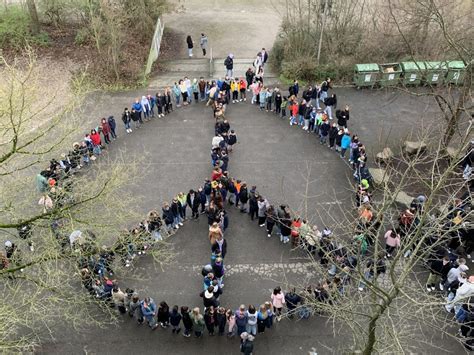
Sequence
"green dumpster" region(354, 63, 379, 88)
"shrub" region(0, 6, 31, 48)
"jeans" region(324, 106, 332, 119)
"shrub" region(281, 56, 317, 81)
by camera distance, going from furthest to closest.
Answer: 1. "shrub" region(0, 6, 31, 48)
2. "shrub" region(281, 56, 317, 81)
3. "green dumpster" region(354, 63, 379, 88)
4. "jeans" region(324, 106, 332, 119)

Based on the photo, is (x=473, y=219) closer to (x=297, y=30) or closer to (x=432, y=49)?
(x=432, y=49)

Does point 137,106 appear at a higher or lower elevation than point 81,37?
lower

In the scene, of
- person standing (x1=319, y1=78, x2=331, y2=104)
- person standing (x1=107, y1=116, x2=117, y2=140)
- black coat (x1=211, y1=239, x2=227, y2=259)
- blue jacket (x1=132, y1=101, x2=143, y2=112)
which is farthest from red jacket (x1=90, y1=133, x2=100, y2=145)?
person standing (x1=319, y1=78, x2=331, y2=104)

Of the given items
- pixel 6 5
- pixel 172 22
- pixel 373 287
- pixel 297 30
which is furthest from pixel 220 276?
pixel 6 5

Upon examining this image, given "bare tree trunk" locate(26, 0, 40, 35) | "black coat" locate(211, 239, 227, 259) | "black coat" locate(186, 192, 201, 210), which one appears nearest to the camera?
"black coat" locate(211, 239, 227, 259)

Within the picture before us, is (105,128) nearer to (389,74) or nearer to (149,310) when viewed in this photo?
(149,310)

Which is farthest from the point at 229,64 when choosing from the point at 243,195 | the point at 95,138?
the point at 243,195

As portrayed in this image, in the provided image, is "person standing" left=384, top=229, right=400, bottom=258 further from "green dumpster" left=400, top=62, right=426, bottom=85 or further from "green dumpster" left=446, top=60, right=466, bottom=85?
"green dumpster" left=446, top=60, right=466, bottom=85
